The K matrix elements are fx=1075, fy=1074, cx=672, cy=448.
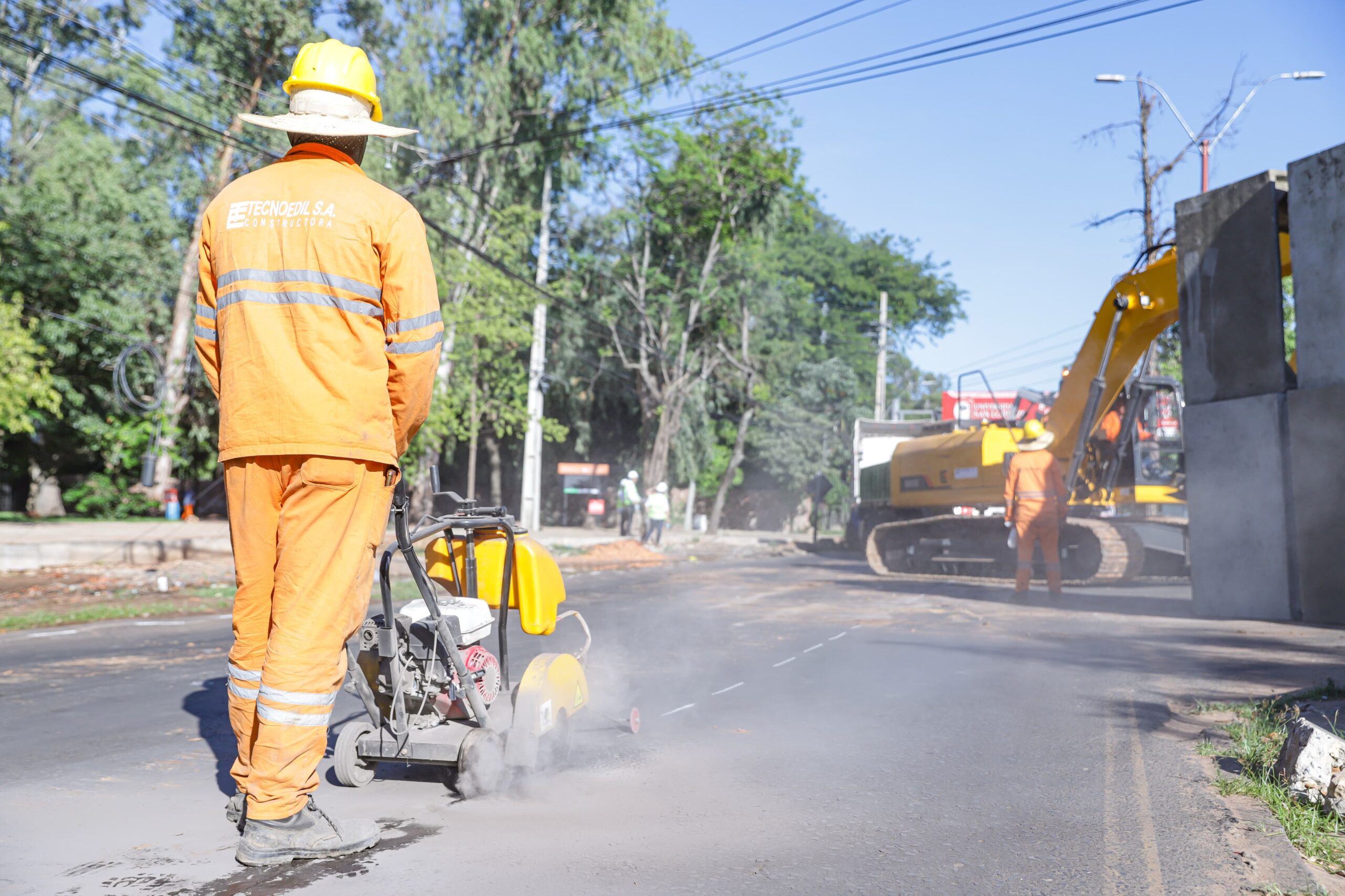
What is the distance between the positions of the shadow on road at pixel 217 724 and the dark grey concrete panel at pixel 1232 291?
9.19 metres

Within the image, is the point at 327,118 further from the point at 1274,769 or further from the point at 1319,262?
the point at 1319,262

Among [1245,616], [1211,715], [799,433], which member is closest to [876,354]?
[799,433]

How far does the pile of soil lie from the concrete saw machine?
1474cm

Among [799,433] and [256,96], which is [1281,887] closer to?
[256,96]

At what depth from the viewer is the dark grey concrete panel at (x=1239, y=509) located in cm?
980

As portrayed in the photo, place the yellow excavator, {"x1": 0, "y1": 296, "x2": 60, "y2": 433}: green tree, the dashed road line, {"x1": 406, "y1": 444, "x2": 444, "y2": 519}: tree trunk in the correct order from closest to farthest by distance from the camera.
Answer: the dashed road line → the yellow excavator → {"x1": 0, "y1": 296, "x2": 60, "y2": 433}: green tree → {"x1": 406, "y1": 444, "x2": 444, "y2": 519}: tree trunk

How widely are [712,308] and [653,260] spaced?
256 cm

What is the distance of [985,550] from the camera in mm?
16797

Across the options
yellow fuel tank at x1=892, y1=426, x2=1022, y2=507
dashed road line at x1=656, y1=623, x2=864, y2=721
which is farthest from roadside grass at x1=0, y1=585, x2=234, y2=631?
yellow fuel tank at x1=892, y1=426, x2=1022, y2=507

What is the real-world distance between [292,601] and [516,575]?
1202 millimetres

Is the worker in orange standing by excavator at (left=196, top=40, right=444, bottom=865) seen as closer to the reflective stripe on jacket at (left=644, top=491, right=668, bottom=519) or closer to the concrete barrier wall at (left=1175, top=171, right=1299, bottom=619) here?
the concrete barrier wall at (left=1175, top=171, right=1299, bottom=619)

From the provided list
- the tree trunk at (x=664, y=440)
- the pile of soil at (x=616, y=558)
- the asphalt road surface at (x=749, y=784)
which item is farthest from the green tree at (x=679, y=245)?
the asphalt road surface at (x=749, y=784)

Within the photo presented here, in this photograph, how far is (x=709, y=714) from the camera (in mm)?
5520

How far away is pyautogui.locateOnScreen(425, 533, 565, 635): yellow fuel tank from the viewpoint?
4.24 m
